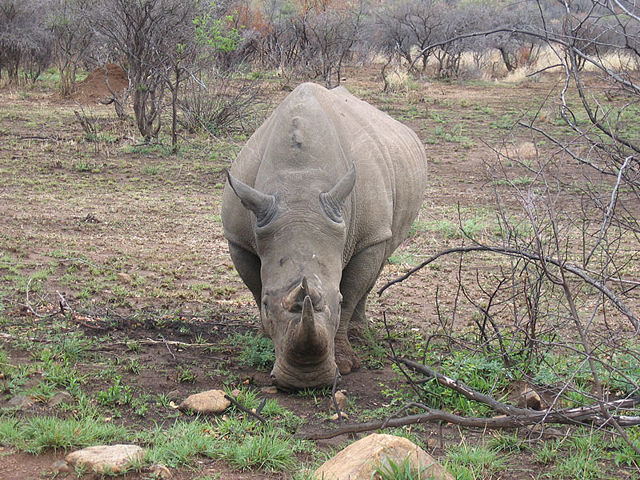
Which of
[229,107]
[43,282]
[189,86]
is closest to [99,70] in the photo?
[189,86]

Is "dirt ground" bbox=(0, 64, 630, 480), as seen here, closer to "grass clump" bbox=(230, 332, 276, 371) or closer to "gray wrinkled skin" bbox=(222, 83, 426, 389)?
"grass clump" bbox=(230, 332, 276, 371)

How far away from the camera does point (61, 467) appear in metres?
3.27

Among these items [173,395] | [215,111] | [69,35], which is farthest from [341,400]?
[69,35]

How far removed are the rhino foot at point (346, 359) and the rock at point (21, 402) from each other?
1855 millimetres

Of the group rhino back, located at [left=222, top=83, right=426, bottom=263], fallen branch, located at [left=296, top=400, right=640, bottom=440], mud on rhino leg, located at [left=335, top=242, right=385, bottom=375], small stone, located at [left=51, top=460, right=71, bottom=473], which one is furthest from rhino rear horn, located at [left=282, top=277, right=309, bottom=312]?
small stone, located at [left=51, top=460, right=71, bottom=473]

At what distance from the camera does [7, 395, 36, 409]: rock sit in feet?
13.2

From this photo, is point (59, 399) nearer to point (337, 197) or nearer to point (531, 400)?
point (337, 197)

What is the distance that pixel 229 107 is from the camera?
13.9 meters

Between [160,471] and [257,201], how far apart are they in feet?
5.37

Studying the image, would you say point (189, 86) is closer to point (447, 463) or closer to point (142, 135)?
point (142, 135)

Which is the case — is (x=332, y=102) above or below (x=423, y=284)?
above

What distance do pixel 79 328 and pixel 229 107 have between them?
8908 millimetres

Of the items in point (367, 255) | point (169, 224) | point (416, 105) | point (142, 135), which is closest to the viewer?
point (367, 255)

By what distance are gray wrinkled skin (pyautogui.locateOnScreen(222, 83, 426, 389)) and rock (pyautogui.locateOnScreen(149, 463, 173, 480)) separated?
39.6 inches
